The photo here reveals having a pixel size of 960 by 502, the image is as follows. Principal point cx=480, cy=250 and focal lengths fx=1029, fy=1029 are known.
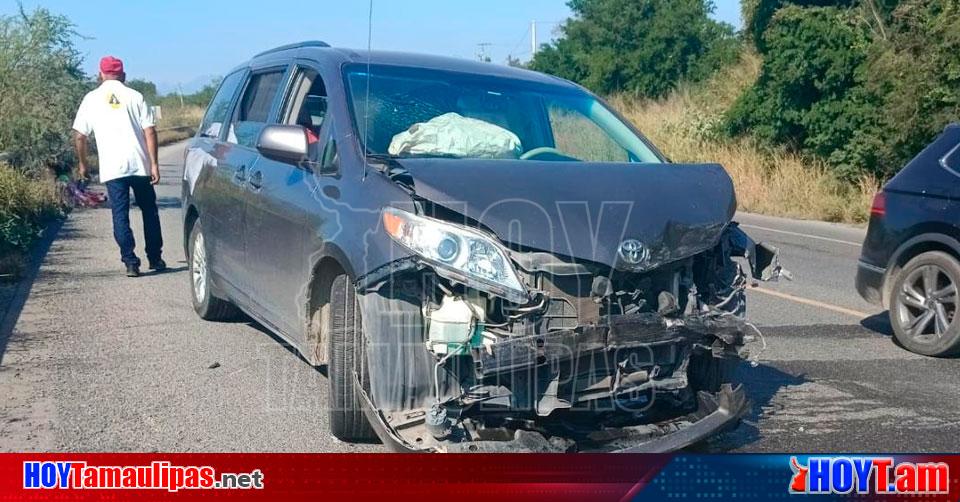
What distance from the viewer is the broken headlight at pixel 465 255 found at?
4074mm

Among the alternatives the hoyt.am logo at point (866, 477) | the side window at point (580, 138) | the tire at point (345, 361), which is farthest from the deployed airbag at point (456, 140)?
the hoyt.am logo at point (866, 477)

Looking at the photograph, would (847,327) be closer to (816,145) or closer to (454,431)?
(454,431)

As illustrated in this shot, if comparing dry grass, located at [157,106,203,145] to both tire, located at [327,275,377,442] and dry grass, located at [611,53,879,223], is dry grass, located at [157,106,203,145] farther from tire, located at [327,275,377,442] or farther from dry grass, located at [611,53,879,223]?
tire, located at [327,275,377,442]

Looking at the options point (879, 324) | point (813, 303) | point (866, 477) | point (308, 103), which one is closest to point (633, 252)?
point (866, 477)

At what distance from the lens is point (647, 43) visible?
39375 mm

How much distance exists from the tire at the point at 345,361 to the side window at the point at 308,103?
1.08 metres

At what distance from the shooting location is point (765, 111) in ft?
73.9

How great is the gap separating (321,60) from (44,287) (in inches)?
181

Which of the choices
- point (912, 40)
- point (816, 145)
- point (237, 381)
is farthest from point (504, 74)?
point (816, 145)

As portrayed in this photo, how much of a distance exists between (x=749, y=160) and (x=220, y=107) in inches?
658

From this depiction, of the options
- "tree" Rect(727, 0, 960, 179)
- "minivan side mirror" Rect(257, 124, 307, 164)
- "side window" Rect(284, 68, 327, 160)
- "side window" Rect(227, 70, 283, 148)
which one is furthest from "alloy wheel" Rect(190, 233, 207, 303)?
"tree" Rect(727, 0, 960, 179)

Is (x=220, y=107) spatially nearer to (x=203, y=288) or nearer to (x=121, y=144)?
(x=203, y=288)

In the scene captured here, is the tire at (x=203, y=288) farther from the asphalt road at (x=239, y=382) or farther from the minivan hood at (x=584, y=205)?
the minivan hood at (x=584, y=205)

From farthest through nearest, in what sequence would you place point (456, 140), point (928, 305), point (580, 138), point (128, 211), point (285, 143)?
point (128, 211), point (928, 305), point (580, 138), point (456, 140), point (285, 143)
